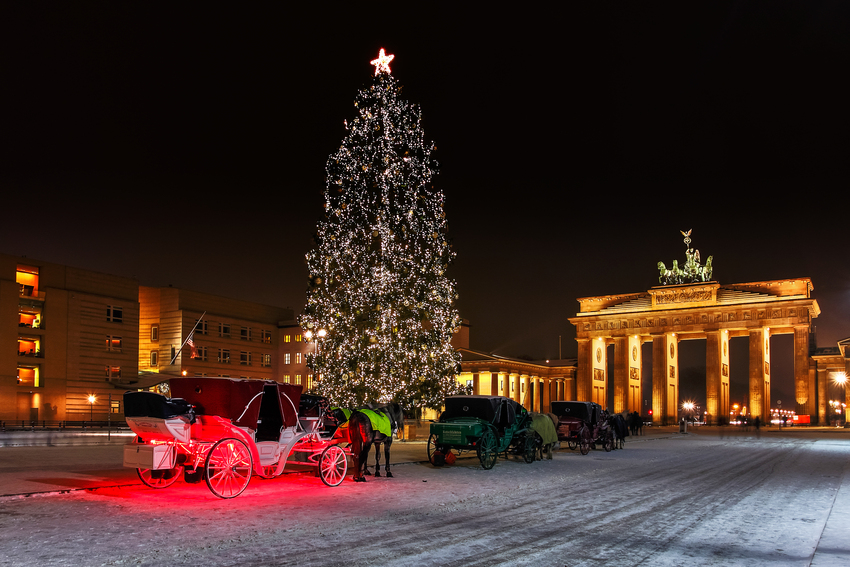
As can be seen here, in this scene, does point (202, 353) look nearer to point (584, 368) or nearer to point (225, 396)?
point (584, 368)

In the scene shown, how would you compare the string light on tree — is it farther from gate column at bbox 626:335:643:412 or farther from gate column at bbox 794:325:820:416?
gate column at bbox 626:335:643:412

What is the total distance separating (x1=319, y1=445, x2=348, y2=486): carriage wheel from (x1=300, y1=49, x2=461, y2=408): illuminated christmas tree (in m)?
12.9

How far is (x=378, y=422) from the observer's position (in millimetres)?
16844

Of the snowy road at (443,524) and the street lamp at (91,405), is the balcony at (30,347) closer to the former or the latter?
the street lamp at (91,405)

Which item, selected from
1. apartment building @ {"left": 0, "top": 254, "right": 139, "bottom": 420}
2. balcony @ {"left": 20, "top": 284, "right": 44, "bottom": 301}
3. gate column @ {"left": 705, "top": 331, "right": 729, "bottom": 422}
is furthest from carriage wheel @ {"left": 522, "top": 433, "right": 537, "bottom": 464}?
gate column @ {"left": 705, "top": 331, "right": 729, "bottom": 422}

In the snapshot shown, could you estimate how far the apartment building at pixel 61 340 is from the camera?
1943 inches

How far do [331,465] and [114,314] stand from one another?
4837cm

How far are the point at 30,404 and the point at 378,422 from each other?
4270cm

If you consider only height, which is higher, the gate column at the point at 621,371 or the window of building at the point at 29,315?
the window of building at the point at 29,315

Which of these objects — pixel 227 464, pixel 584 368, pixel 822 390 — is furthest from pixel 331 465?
pixel 584 368

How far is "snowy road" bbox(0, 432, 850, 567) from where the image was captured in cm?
828

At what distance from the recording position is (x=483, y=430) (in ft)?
63.5

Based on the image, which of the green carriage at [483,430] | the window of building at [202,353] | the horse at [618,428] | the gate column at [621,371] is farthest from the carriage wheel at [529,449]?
the gate column at [621,371]

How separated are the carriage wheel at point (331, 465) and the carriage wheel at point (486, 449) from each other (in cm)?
474
